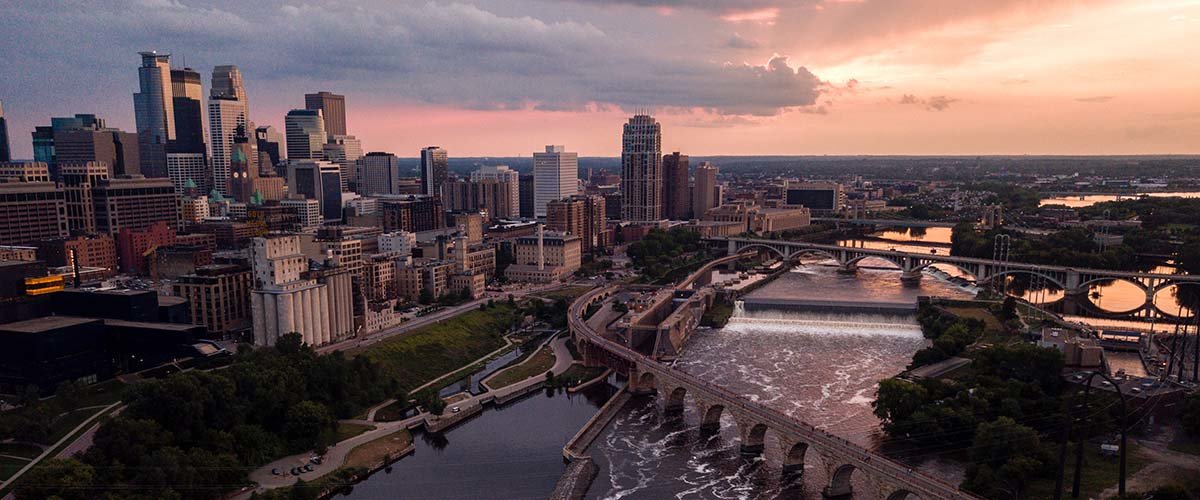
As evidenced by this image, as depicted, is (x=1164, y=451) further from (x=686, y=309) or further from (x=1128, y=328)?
(x=686, y=309)

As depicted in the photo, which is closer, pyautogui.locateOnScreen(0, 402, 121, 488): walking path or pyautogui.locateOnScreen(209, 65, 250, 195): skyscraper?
pyautogui.locateOnScreen(0, 402, 121, 488): walking path

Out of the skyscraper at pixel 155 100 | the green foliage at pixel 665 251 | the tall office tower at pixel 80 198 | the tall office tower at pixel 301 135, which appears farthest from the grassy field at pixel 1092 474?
the skyscraper at pixel 155 100

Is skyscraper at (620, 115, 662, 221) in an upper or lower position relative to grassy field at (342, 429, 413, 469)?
upper

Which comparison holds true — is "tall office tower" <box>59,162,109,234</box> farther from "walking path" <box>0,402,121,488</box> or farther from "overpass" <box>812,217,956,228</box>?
"overpass" <box>812,217,956,228</box>

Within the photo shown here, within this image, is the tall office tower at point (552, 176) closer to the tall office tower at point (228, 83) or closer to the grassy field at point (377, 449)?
the tall office tower at point (228, 83)

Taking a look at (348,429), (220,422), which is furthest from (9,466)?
(348,429)

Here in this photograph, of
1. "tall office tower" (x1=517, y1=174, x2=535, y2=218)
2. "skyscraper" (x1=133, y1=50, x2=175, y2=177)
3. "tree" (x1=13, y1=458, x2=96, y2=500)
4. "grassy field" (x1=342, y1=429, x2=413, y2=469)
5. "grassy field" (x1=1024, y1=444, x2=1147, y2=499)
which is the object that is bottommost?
"grassy field" (x1=342, y1=429, x2=413, y2=469)

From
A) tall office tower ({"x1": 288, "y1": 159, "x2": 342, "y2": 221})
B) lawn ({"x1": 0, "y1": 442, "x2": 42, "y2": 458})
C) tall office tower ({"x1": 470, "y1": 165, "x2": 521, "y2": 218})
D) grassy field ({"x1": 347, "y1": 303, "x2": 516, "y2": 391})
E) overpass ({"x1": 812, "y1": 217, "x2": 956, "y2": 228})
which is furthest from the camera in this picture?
tall office tower ({"x1": 470, "y1": 165, "x2": 521, "y2": 218})

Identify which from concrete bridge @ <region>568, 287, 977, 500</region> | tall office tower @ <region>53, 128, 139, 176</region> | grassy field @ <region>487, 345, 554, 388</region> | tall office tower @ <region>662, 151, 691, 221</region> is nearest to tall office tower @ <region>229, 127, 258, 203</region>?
tall office tower @ <region>53, 128, 139, 176</region>
